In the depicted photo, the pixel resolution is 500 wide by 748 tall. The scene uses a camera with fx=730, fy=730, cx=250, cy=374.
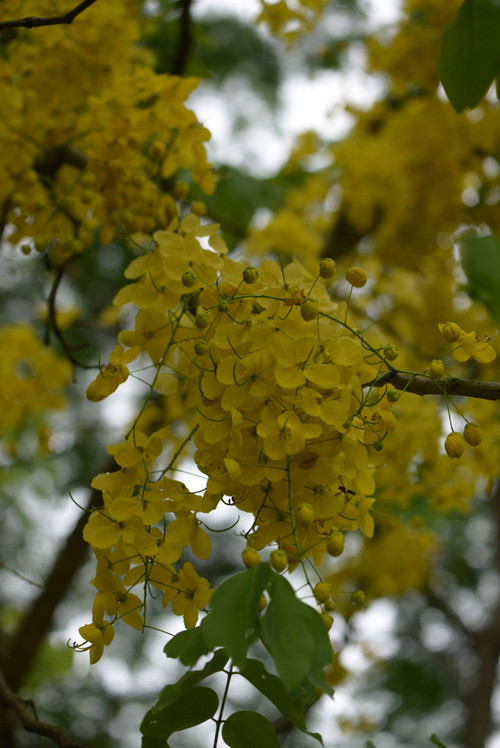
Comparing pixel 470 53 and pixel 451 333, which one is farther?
pixel 470 53

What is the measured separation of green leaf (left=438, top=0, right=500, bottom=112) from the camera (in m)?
1.00

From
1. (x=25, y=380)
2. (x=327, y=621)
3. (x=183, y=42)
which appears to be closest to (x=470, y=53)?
(x=327, y=621)

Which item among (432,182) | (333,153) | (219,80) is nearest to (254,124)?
(219,80)

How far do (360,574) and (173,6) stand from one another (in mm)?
2073

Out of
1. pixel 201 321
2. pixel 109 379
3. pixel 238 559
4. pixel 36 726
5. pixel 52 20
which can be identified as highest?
pixel 52 20

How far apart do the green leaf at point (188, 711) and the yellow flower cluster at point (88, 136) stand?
76 centimetres

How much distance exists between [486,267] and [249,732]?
70cm

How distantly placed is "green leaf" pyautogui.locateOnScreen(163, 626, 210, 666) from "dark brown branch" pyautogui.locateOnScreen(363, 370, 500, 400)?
0.35 meters

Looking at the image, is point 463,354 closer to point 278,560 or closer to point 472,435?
point 472,435

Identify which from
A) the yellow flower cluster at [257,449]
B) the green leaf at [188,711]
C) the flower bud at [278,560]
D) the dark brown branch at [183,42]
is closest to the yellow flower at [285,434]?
the yellow flower cluster at [257,449]

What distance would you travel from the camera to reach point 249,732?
877 mm

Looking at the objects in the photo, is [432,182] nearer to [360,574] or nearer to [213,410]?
[360,574]

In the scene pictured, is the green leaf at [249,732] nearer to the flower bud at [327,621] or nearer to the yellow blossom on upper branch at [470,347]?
the flower bud at [327,621]

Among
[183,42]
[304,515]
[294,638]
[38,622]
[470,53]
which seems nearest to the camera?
[294,638]
